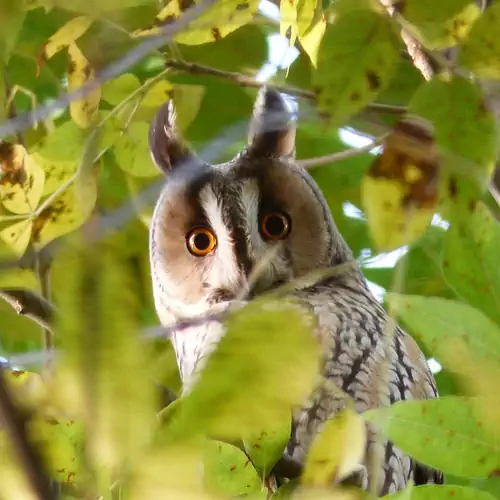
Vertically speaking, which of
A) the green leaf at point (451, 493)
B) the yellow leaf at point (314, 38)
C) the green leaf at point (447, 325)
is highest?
the yellow leaf at point (314, 38)

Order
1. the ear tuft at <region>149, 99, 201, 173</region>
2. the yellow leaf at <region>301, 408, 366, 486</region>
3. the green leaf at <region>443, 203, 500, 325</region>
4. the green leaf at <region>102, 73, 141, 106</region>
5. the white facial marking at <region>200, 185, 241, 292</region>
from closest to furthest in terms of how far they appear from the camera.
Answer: the yellow leaf at <region>301, 408, 366, 486</region> → the green leaf at <region>443, 203, 500, 325</region> → the green leaf at <region>102, 73, 141, 106</region> → the ear tuft at <region>149, 99, 201, 173</region> → the white facial marking at <region>200, 185, 241, 292</region>

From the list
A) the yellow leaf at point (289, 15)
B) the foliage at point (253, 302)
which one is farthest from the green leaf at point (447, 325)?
the yellow leaf at point (289, 15)

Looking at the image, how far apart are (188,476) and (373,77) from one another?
41cm

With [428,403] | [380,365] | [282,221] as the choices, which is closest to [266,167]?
[282,221]

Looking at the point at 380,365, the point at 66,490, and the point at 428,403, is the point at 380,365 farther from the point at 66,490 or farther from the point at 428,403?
the point at 66,490

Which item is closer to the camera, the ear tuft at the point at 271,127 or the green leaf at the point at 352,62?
the green leaf at the point at 352,62

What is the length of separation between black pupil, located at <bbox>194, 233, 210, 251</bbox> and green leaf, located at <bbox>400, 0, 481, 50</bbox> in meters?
0.77

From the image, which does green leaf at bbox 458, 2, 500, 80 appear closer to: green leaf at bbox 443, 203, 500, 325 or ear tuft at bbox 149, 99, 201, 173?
green leaf at bbox 443, 203, 500, 325

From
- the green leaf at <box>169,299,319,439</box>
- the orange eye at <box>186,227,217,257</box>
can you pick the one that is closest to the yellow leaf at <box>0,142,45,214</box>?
the green leaf at <box>169,299,319,439</box>

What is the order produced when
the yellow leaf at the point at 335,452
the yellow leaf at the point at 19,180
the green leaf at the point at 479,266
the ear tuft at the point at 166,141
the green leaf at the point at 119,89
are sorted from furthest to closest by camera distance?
the ear tuft at the point at 166,141 → the green leaf at the point at 119,89 → the yellow leaf at the point at 19,180 → the green leaf at the point at 479,266 → the yellow leaf at the point at 335,452

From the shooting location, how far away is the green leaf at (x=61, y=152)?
79 centimetres

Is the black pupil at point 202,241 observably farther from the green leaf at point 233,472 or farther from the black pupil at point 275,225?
the green leaf at point 233,472

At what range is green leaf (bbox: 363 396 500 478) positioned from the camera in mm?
542

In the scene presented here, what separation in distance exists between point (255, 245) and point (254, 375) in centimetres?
95
